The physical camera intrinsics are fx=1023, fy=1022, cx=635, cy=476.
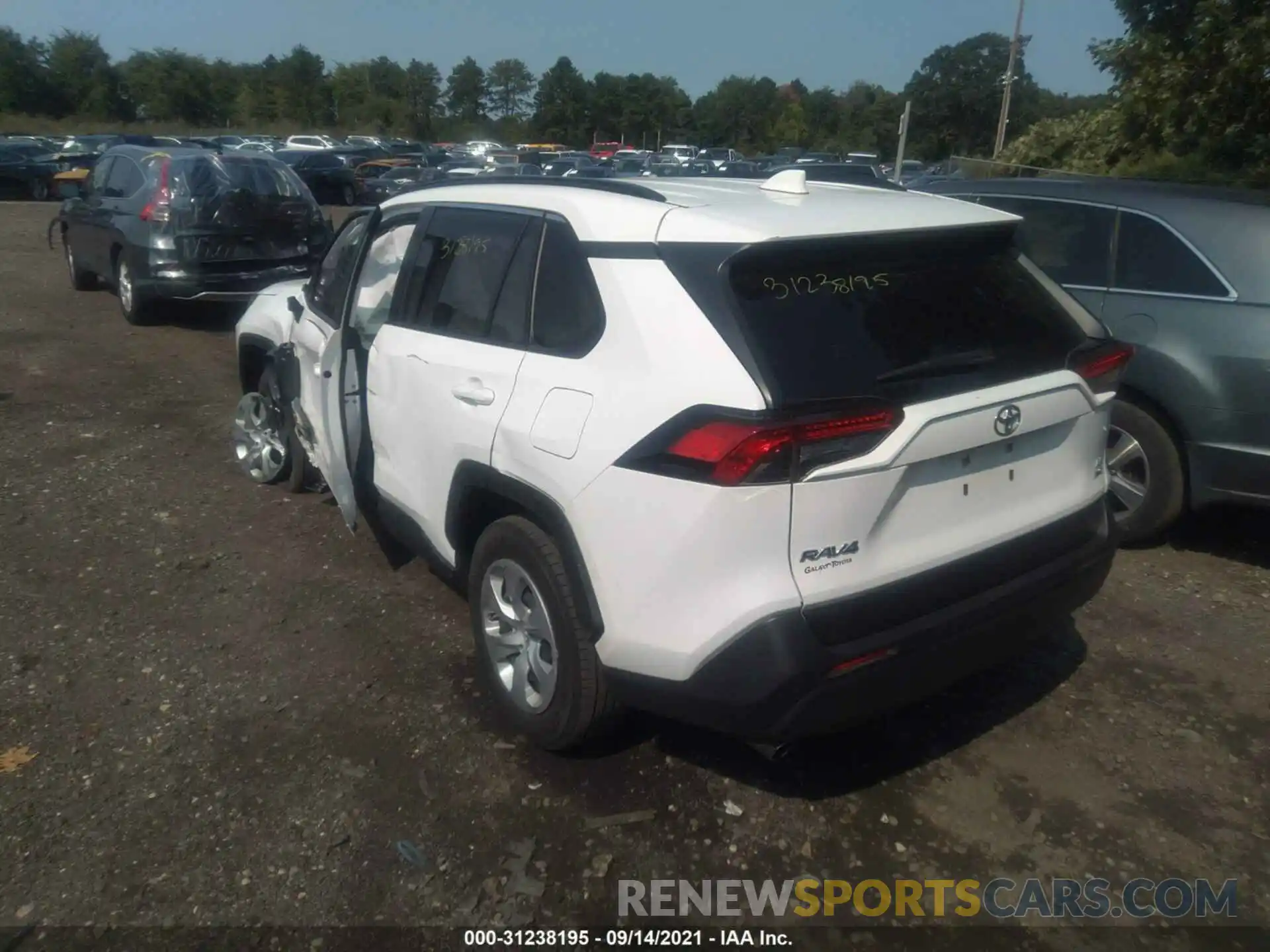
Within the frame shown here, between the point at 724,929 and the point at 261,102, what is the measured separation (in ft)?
284

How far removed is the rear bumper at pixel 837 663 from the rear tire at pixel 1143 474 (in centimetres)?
220

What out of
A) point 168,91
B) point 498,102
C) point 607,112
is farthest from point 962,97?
point 168,91

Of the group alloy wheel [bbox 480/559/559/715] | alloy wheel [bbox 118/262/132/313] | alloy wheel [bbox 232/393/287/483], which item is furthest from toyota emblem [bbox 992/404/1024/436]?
alloy wheel [bbox 118/262/132/313]

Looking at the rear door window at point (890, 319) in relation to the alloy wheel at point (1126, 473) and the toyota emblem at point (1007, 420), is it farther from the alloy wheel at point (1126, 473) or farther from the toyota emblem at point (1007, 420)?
the alloy wheel at point (1126, 473)

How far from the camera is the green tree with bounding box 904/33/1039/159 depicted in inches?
3113

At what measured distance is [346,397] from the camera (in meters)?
4.29

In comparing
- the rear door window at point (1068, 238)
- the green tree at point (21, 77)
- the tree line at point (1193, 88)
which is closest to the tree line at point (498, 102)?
the green tree at point (21, 77)

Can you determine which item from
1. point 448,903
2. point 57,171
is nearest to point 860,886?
point 448,903

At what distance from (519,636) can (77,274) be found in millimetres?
11194

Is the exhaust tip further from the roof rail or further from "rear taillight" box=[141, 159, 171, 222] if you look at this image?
"rear taillight" box=[141, 159, 171, 222]

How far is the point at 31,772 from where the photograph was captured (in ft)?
11.0

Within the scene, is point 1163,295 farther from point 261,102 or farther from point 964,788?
point 261,102

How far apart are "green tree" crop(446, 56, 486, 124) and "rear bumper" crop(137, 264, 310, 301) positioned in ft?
283

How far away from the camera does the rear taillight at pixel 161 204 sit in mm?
9883
